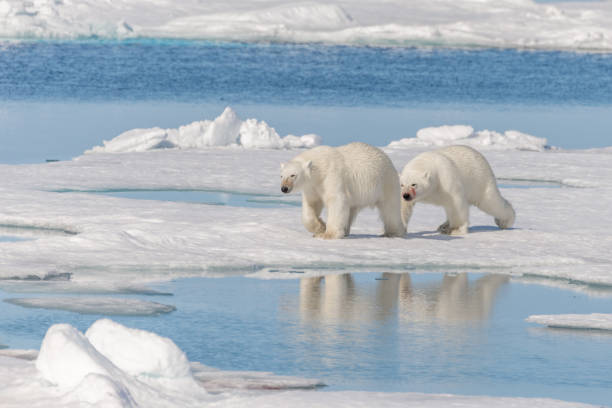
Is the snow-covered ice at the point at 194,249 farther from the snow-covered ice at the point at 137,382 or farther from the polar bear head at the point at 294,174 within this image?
the polar bear head at the point at 294,174

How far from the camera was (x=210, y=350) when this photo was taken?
556 cm

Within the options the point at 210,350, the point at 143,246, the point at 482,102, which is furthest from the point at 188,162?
the point at 482,102

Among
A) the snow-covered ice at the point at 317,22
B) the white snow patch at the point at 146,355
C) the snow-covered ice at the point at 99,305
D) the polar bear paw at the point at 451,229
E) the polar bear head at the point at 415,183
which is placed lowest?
the snow-covered ice at the point at 99,305

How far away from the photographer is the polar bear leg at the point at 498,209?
942 cm

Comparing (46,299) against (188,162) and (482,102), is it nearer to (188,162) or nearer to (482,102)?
(188,162)

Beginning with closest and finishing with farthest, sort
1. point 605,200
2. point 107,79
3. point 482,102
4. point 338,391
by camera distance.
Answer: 1. point 338,391
2. point 605,200
3. point 482,102
4. point 107,79

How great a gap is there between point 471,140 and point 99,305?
13.9m

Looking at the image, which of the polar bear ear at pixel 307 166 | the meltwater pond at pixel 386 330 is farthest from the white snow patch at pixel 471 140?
the meltwater pond at pixel 386 330

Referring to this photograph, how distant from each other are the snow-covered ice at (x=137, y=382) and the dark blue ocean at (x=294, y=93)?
11.9m

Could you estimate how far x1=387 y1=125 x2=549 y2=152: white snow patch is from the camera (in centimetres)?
1881

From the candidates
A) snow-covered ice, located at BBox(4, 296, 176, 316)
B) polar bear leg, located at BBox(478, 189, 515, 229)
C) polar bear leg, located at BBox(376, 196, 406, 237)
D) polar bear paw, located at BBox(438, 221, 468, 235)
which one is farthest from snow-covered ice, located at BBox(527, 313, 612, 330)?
polar bear leg, located at BBox(478, 189, 515, 229)

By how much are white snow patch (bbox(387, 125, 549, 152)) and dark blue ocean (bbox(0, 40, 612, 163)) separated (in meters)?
1.11

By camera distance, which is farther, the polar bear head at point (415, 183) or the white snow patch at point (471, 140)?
the white snow patch at point (471, 140)

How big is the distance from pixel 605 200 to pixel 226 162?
5401mm
